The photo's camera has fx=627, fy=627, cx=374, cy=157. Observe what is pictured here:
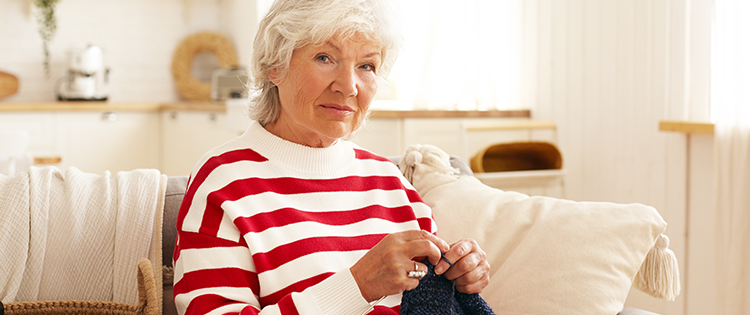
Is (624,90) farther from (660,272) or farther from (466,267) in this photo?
(466,267)

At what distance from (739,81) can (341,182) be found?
147 cm

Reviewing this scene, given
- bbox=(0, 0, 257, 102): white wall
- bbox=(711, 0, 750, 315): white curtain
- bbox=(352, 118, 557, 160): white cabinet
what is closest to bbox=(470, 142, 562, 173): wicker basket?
bbox=(352, 118, 557, 160): white cabinet

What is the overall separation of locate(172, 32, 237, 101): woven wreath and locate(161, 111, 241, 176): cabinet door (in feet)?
1.61

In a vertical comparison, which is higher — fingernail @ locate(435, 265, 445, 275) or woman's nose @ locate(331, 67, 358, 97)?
woman's nose @ locate(331, 67, 358, 97)

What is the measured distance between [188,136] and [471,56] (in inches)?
81.9

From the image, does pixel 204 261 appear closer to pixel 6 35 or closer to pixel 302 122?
pixel 302 122

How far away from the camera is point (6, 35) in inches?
185

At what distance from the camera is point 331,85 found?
109 cm

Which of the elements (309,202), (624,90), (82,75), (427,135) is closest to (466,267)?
(309,202)

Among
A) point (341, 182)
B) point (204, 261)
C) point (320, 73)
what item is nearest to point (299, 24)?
point (320, 73)

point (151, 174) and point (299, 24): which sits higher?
point (299, 24)

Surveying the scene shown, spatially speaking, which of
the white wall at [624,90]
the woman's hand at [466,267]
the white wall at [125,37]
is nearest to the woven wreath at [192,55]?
the white wall at [125,37]

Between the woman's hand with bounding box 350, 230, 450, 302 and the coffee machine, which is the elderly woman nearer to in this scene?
the woman's hand with bounding box 350, 230, 450, 302

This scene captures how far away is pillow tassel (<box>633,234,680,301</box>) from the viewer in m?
1.21
